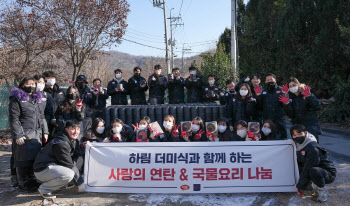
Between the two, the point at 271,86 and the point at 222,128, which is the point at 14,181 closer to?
the point at 222,128

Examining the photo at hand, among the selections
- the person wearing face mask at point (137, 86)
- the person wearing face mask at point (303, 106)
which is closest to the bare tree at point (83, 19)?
the person wearing face mask at point (137, 86)

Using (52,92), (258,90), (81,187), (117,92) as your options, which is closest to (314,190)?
(258,90)

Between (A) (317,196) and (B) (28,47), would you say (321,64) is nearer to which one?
(A) (317,196)

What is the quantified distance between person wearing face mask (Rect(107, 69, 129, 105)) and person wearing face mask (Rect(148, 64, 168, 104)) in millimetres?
707

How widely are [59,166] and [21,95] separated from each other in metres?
1.44

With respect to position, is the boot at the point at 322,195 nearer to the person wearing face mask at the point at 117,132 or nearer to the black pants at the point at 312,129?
the black pants at the point at 312,129

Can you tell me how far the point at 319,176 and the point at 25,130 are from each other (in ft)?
15.0

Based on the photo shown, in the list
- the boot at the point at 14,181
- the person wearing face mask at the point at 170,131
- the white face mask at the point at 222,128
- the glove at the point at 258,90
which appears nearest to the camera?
the boot at the point at 14,181

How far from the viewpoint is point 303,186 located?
394 cm

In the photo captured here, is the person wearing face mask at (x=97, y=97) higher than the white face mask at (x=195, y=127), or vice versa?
the person wearing face mask at (x=97, y=97)

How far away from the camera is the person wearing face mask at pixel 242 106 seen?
571cm

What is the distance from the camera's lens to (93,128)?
5059 millimetres

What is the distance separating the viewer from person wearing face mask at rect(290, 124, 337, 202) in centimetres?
385

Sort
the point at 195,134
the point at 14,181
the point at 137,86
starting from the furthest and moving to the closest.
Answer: the point at 137,86 < the point at 195,134 < the point at 14,181
